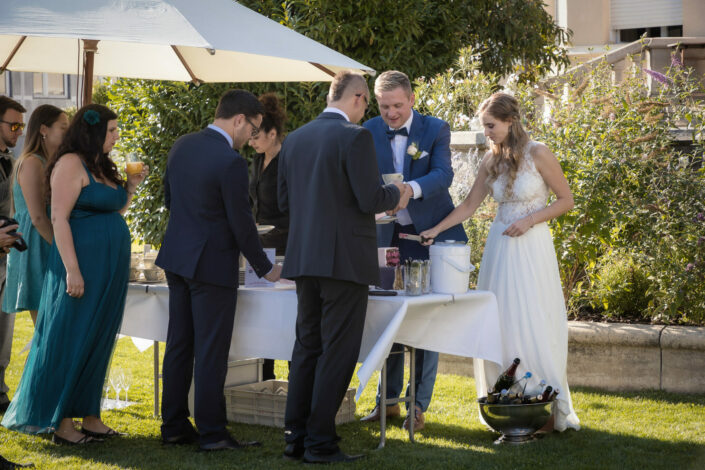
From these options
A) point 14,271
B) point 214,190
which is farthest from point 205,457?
point 14,271

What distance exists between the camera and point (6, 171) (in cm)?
567

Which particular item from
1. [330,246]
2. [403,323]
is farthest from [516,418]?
[330,246]

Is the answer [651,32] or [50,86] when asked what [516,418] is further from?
[50,86]

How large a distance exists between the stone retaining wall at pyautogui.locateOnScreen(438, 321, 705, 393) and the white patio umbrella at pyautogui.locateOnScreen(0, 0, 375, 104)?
7.76 ft

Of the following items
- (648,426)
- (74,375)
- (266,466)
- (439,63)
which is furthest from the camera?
(439,63)

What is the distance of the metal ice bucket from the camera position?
4555mm

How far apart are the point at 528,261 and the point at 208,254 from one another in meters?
1.70

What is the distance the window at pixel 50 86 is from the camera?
110 ft

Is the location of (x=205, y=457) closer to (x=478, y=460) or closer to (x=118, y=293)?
(x=118, y=293)

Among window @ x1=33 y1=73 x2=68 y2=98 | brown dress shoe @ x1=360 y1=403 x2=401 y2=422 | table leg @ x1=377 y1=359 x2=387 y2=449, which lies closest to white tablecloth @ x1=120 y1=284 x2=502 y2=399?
table leg @ x1=377 y1=359 x2=387 y2=449

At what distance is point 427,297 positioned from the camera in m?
4.32

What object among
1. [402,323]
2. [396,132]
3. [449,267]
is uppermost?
[396,132]

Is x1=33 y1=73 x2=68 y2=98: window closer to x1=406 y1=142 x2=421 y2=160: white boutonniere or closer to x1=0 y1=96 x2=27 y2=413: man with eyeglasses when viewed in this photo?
x1=0 y1=96 x2=27 y2=413: man with eyeglasses

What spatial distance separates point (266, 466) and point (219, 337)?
66cm
